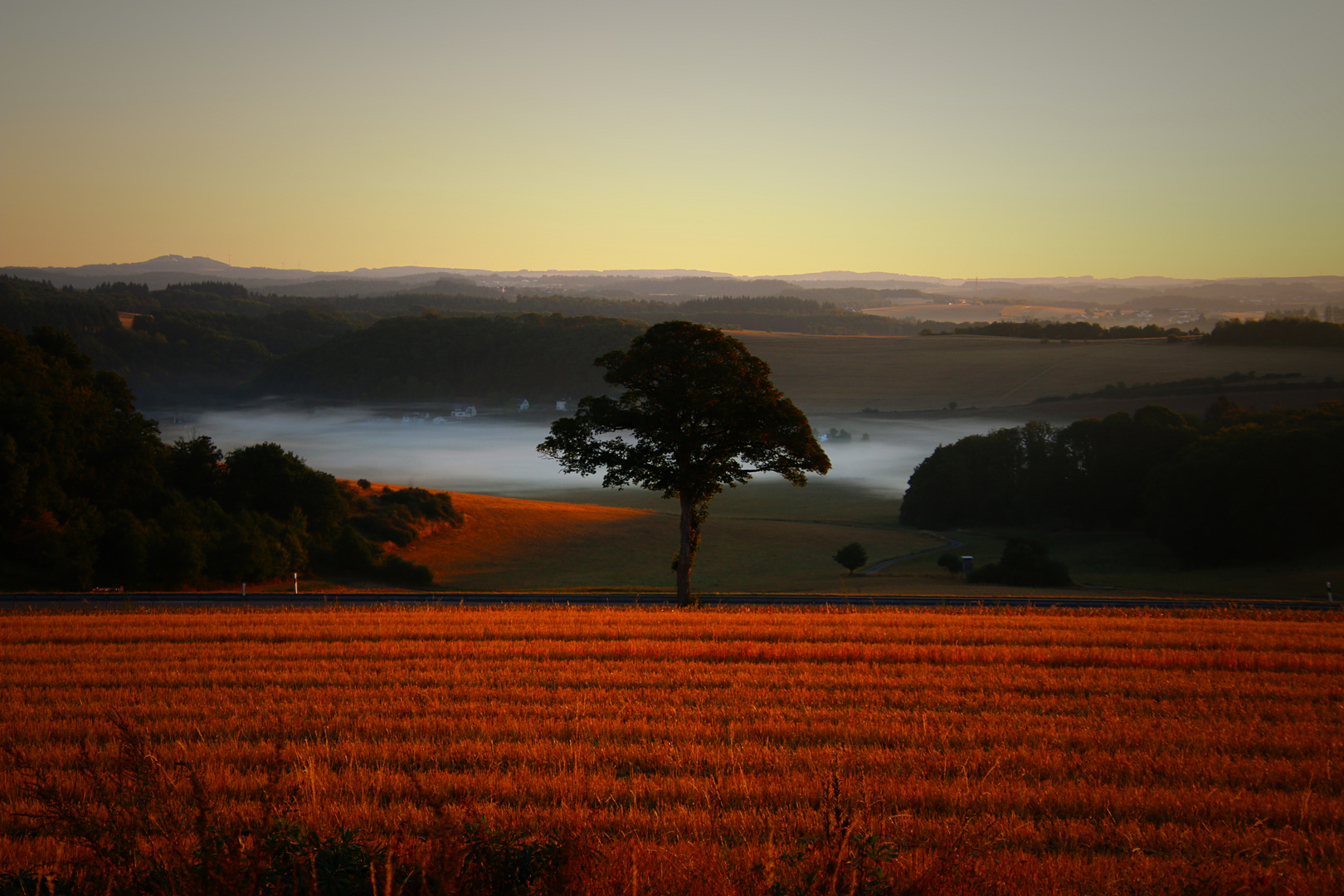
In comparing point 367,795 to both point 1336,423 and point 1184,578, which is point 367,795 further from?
point 1336,423

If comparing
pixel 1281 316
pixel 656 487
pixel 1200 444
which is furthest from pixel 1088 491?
pixel 1281 316

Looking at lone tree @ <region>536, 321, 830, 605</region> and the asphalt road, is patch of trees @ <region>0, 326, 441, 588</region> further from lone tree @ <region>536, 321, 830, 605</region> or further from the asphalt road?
lone tree @ <region>536, 321, 830, 605</region>

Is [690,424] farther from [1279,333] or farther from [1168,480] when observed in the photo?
[1279,333]

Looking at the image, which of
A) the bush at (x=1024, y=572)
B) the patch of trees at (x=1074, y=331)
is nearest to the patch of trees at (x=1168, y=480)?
the bush at (x=1024, y=572)

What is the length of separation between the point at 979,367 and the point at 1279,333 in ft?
138

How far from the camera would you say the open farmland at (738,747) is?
5895mm

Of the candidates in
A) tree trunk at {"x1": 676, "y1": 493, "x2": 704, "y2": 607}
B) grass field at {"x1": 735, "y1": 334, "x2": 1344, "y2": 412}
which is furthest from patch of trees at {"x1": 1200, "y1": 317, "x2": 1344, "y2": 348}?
tree trunk at {"x1": 676, "y1": 493, "x2": 704, "y2": 607}

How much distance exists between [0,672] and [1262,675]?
1861 centimetres

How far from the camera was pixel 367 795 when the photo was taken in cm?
772

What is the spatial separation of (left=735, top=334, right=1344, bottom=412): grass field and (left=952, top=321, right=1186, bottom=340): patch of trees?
7.54 metres

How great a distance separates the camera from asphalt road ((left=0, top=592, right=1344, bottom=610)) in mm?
24891

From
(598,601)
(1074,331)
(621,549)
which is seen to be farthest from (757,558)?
(1074,331)

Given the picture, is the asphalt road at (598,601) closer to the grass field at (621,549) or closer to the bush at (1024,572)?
the grass field at (621,549)

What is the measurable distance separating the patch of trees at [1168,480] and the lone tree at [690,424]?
3634 cm
